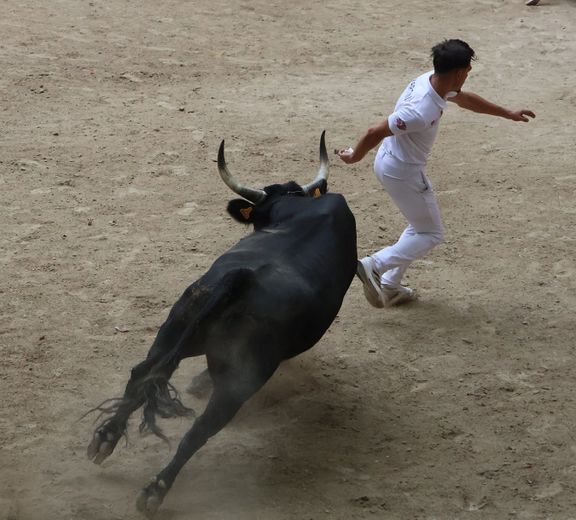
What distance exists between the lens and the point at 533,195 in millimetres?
8500

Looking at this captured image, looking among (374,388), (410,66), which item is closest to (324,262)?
(374,388)

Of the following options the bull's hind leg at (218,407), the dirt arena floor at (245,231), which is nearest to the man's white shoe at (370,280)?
the dirt arena floor at (245,231)

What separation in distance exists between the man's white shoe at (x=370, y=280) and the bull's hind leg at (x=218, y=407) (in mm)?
1684

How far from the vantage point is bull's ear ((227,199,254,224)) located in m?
5.97

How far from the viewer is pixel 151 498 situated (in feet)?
15.2

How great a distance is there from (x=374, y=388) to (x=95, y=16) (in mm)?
7390

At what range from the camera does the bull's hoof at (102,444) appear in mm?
4836

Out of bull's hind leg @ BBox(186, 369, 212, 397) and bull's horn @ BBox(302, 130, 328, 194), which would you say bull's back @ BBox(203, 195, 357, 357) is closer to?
bull's horn @ BBox(302, 130, 328, 194)

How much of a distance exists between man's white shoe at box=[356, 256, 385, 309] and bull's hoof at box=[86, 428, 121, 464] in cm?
230

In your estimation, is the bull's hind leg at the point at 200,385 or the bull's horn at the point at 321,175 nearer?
the bull's hind leg at the point at 200,385

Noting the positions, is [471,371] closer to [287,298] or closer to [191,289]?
[287,298]

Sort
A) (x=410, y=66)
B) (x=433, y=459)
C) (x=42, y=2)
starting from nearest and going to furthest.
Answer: (x=433, y=459) → (x=410, y=66) → (x=42, y=2)

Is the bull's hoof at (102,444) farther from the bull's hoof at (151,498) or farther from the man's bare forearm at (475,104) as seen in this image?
the man's bare forearm at (475,104)

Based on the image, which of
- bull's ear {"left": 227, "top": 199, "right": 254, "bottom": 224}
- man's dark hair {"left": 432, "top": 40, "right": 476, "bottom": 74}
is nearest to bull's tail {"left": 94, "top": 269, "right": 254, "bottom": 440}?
bull's ear {"left": 227, "top": 199, "right": 254, "bottom": 224}
